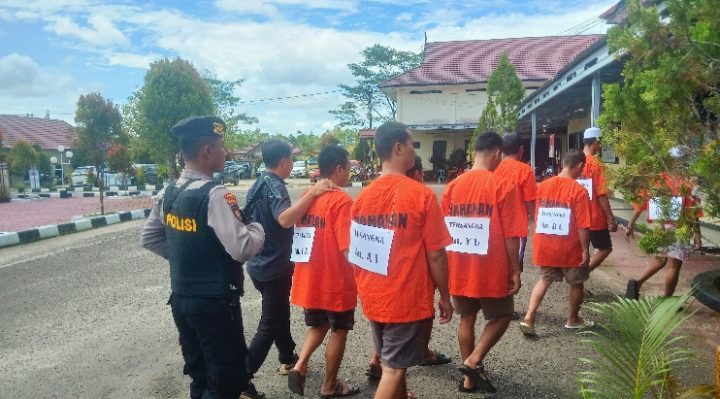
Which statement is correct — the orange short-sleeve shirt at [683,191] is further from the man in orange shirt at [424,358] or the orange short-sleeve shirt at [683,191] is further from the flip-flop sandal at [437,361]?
the flip-flop sandal at [437,361]

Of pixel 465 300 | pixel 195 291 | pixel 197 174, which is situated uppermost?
pixel 197 174

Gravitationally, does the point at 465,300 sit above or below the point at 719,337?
above

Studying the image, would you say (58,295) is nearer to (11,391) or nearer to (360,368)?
(11,391)

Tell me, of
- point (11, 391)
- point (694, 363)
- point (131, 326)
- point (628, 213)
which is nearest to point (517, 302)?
point (694, 363)

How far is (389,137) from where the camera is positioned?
2.74 m

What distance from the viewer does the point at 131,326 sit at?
5207 mm

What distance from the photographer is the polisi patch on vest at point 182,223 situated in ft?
8.33

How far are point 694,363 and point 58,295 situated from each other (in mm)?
6557

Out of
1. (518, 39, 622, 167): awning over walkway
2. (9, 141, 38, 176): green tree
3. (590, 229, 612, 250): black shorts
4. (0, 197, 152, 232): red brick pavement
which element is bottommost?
(0, 197, 152, 232): red brick pavement

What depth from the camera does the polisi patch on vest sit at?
2.54 meters

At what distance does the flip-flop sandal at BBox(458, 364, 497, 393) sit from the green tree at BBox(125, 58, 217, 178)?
72.4 feet

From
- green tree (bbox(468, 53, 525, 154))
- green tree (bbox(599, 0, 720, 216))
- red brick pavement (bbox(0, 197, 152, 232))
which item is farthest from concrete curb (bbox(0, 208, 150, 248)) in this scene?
green tree (bbox(468, 53, 525, 154))

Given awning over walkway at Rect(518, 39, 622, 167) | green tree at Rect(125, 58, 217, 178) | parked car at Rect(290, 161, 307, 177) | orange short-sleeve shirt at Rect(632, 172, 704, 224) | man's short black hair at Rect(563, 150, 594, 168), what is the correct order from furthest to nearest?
parked car at Rect(290, 161, 307, 177)
green tree at Rect(125, 58, 217, 178)
awning over walkway at Rect(518, 39, 622, 167)
man's short black hair at Rect(563, 150, 594, 168)
orange short-sleeve shirt at Rect(632, 172, 704, 224)

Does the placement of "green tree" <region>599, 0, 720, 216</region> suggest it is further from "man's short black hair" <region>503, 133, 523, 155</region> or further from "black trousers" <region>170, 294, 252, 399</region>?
"black trousers" <region>170, 294, 252, 399</region>
